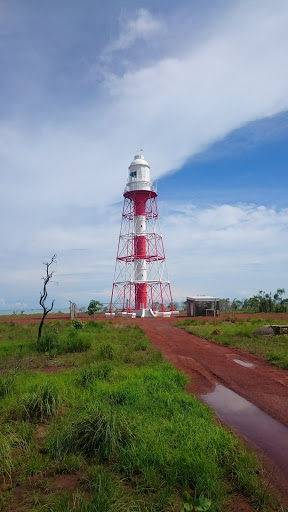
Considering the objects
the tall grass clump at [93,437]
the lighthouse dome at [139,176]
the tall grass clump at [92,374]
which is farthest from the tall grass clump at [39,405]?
the lighthouse dome at [139,176]

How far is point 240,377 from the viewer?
9.62 metres

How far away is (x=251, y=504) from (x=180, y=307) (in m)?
51.2

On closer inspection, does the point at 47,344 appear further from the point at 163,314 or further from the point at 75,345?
the point at 163,314

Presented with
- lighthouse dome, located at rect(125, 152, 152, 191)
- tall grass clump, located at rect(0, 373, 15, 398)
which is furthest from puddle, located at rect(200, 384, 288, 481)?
lighthouse dome, located at rect(125, 152, 152, 191)

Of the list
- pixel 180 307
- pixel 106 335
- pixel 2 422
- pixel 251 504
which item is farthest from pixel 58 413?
pixel 180 307

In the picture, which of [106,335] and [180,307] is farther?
[180,307]

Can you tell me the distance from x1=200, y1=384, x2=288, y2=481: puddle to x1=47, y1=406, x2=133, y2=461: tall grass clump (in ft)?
7.23

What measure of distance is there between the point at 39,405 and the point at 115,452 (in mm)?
2211

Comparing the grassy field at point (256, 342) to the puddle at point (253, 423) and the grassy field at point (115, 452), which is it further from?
the grassy field at point (115, 452)

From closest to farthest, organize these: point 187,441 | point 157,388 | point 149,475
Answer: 1. point 149,475
2. point 187,441
3. point 157,388

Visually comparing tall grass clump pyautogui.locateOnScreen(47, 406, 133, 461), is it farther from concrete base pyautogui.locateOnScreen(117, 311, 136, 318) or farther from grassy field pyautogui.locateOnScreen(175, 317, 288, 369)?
concrete base pyautogui.locateOnScreen(117, 311, 136, 318)

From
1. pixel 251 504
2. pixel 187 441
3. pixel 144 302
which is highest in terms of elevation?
pixel 144 302

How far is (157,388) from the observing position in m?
7.91

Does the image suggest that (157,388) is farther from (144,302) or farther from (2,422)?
(144,302)
